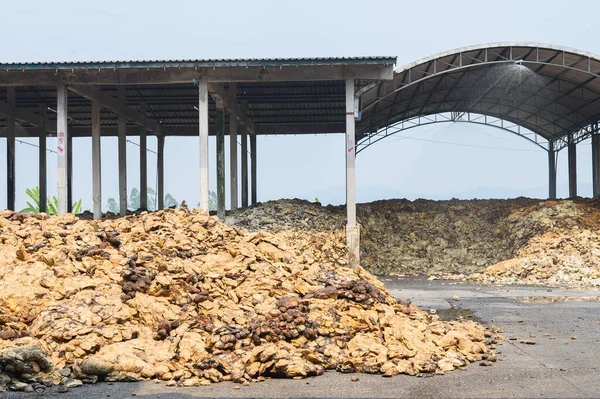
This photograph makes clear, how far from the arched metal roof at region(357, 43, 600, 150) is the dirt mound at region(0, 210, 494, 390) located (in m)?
15.5

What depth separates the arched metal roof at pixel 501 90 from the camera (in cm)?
2755

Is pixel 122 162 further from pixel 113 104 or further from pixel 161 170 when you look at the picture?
pixel 161 170

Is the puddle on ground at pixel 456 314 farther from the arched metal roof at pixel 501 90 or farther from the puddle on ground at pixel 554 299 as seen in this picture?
the arched metal roof at pixel 501 90

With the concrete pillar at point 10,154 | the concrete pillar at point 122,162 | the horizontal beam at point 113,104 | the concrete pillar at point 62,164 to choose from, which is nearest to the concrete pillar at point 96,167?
the horizontal beam at point 113,104

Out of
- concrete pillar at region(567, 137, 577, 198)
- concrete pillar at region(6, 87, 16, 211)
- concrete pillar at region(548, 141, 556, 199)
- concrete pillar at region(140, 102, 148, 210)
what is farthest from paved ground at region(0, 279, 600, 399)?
concrete pillar at region(548, 141, 556, 199)

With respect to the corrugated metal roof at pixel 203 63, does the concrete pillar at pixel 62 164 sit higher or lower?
lower

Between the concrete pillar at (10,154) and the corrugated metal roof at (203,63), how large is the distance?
25.5ft

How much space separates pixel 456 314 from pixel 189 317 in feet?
23.5

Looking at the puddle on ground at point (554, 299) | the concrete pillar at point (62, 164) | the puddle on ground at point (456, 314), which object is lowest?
the puddle on ground at point (554, 299)

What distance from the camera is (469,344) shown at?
1062 cm

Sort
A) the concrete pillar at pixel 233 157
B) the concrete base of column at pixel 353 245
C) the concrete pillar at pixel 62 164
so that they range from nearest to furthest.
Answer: the concrete base of column at pixel 353 245
the concrete pillar at pixel 62 164
the concrete pillar at pixel 233 157

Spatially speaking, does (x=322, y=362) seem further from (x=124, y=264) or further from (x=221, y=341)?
(x=124, y=264)

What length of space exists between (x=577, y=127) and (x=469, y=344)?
32.1 metres

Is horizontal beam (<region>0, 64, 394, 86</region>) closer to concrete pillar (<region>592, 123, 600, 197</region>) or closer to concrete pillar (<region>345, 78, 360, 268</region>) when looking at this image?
concrete pillar (<region>345, 78, 360, 268</region>)
